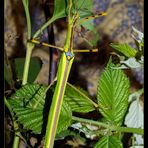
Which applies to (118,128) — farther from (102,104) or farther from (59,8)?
(59,8)

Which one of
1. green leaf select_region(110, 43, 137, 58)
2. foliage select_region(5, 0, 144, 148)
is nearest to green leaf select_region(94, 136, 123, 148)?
foliage select_region(5, 0, 144, 148)

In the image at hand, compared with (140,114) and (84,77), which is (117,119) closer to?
(140,114)

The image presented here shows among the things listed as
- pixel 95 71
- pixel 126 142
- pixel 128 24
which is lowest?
pixel 126 142

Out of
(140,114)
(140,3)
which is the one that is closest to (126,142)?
(140,114)

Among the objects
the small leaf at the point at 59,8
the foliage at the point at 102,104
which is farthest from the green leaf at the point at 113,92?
the small leaf at the point at 59,8

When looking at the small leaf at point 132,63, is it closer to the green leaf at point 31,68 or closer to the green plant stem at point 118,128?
the green plant stem at point 118,128
